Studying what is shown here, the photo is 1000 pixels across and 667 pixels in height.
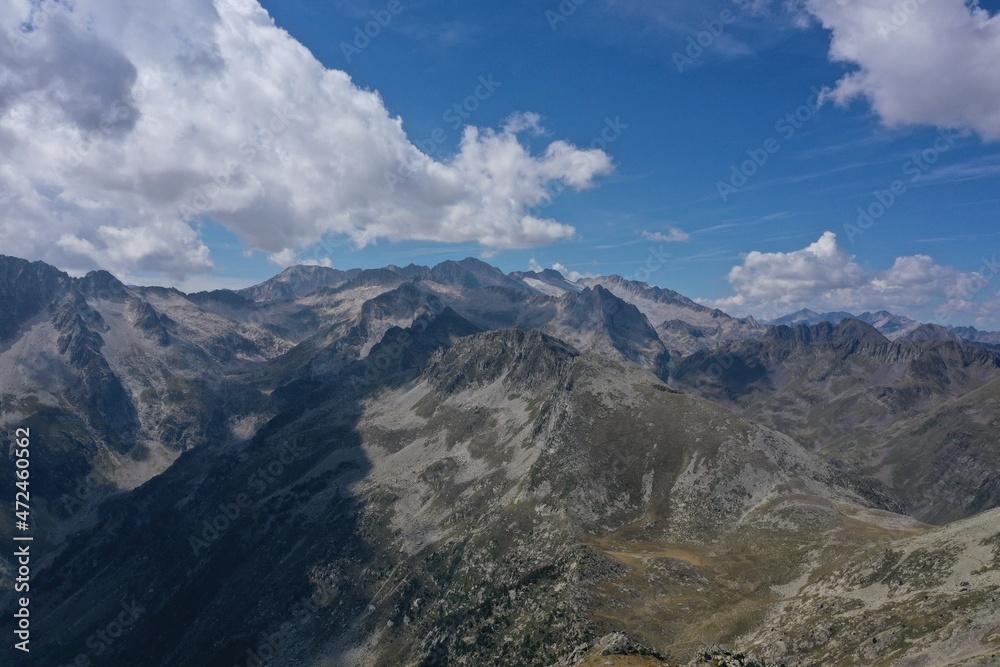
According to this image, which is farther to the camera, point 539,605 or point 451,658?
point 451,658

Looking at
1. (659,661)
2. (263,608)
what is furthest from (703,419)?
(263,608)

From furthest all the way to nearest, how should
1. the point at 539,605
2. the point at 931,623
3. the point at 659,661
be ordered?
1. the point at 539,605
2. the point at 931,623
3. the point at 659,661

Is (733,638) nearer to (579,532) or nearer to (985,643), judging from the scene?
(985,643)

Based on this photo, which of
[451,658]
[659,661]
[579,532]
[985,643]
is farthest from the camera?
[579,532]

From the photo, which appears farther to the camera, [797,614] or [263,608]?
[263,608]

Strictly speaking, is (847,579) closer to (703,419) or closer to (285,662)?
(703,419)

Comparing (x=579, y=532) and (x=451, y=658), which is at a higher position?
(x=579, y=532)

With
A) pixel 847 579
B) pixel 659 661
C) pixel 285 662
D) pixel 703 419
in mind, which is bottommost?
pixel 285 662

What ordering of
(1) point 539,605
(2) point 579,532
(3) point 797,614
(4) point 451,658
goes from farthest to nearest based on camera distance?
(2) point 579,532 → (4) point 451,658 → (1) point 539,605 → (3) point 797,614

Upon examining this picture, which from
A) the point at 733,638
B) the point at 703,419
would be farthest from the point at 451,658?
the point at 703,419
